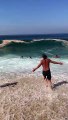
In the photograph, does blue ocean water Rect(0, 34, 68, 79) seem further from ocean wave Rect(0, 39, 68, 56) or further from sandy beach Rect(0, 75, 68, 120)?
sandy beach Rect(0, 75, 68, 120)

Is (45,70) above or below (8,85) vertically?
above

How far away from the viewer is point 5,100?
1330 centimetres

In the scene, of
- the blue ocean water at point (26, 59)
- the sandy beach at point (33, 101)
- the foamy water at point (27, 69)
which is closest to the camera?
the sandy beach at point (33, 101)

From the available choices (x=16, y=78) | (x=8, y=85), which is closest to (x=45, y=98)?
(x=8, y=85)

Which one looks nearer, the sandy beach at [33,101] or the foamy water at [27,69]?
the sandy beach at [33,101]

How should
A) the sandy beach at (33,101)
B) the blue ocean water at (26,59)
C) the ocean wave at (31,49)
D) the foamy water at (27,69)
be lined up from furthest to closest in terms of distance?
the ocean wave at (31,49) < the blue ocean water at (26,59) < the foamy water at (27,69) < the sandy beach at (33,101)

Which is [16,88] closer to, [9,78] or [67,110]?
[9,78]

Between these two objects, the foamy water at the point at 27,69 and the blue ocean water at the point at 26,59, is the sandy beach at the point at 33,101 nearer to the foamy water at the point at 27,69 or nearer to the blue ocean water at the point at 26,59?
the foamy water at the point at 27,69

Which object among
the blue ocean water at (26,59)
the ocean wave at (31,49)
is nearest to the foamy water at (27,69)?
the blue ocean water at (26,59)

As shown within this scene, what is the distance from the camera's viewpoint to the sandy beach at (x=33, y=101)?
12000 millimetres

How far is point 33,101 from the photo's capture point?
13.2 metres

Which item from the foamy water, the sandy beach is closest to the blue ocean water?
the foamy water

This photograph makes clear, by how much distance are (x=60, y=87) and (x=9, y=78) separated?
161 inches

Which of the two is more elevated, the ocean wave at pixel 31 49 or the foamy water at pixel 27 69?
the foamy water at pixel 27 69
